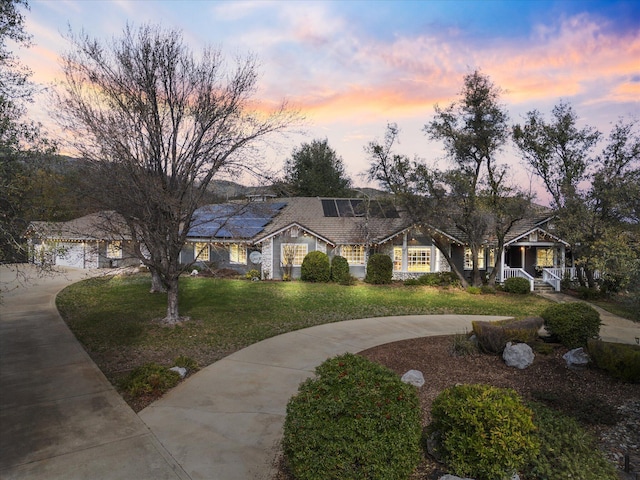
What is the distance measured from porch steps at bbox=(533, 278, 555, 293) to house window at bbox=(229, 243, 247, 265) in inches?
700

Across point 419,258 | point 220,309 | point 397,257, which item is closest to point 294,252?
point 397,257

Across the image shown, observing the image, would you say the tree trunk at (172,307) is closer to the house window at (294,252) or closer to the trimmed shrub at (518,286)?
the house window at (294,252)

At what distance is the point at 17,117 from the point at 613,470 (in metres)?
8.95

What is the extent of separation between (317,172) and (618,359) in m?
43.2

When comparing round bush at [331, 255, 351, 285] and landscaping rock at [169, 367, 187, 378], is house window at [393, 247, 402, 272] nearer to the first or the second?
round bush at [331, 255, 351, 285]

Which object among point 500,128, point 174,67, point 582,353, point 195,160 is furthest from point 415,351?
point 500,128

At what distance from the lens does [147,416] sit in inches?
243

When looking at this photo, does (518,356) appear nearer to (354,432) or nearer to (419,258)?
(354,432)

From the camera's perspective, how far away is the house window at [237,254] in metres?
26.3

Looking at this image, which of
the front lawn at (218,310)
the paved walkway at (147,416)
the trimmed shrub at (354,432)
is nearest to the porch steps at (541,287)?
the front lawn at (218,310)

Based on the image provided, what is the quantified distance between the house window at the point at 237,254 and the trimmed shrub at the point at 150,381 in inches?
738

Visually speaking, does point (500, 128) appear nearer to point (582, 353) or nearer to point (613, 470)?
point (582, 353)

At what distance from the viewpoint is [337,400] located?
413 centimetres

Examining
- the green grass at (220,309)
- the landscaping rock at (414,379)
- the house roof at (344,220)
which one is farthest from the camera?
the house roof at (344,220)
